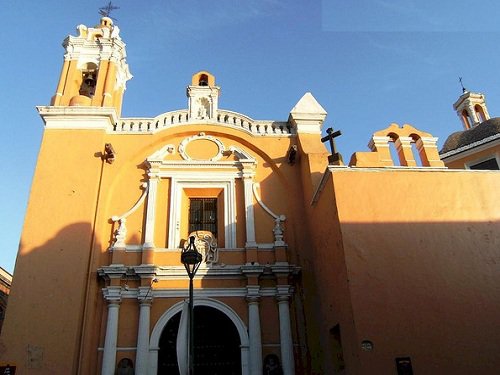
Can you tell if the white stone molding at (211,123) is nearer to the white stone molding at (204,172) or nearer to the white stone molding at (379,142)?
the white stone molding at (204,172)

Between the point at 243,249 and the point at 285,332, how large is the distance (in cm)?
208

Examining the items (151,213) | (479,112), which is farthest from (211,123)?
(479,112)

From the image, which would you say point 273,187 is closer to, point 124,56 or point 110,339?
point 110,339

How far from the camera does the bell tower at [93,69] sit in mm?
12633

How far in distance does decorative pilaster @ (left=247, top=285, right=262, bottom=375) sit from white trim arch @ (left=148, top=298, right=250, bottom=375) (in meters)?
0.13

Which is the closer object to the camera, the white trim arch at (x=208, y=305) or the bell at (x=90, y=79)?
Result: the white trim arch at (x=208, y=305)

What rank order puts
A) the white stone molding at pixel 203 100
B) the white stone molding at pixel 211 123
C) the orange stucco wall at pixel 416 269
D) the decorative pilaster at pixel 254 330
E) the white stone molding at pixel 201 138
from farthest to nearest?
the white stone molding at pixel 203 100, the white stone molding at pixel 211 123, the white stone molding at pixel 201 138, the decorative pilaster at pixel 254 330, the orange stucco wall at pixel 416 269

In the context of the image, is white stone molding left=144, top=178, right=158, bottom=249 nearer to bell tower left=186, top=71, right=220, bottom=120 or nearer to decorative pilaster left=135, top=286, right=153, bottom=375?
decorative pilaster left=135, top=286, right=153, bottom=375

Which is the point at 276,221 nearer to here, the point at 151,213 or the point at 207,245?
the point at 207,245

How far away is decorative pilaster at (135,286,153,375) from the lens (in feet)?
30.4

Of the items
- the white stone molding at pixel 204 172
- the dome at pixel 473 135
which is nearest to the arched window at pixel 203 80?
the white stone molding at pixel 204 172

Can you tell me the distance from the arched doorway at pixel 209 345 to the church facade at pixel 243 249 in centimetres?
3

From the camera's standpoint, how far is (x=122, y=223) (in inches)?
425

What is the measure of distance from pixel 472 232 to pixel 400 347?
2.67 metres
